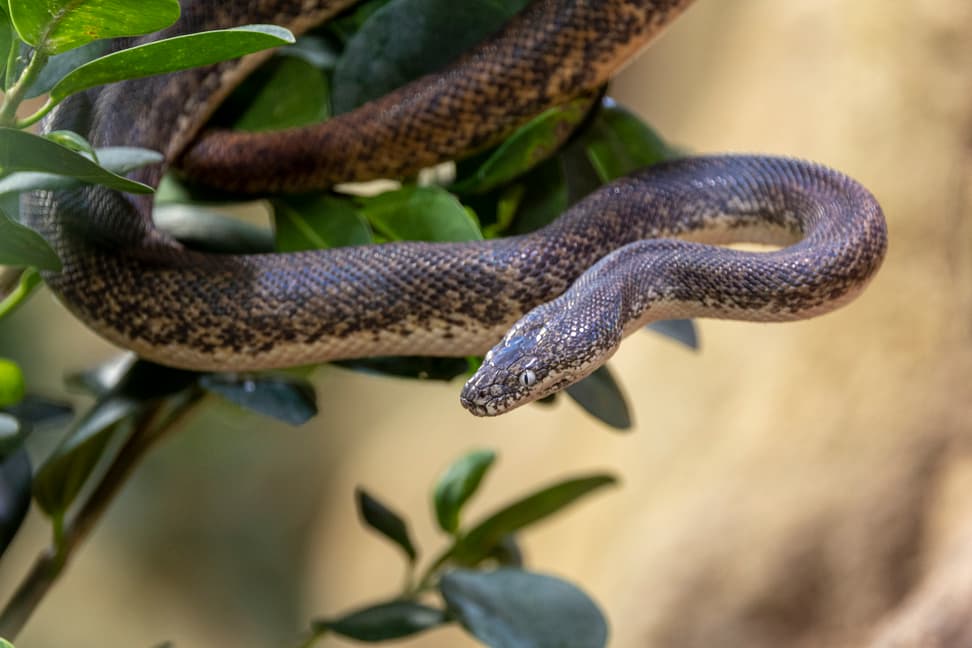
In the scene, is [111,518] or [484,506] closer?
[484,506]

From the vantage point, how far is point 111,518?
4324mm

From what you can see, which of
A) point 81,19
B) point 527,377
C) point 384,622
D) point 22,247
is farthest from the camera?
point 384,622

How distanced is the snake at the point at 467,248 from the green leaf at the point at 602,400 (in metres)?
0.13

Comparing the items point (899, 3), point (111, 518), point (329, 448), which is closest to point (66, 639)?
point (111, 518)

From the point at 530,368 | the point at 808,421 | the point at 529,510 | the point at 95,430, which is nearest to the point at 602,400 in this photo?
the point at 530,368

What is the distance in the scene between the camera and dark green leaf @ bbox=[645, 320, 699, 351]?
1619mm

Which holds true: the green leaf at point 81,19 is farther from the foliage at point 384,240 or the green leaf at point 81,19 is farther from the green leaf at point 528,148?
the green leaf at point 528,148

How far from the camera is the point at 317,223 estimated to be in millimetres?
1512

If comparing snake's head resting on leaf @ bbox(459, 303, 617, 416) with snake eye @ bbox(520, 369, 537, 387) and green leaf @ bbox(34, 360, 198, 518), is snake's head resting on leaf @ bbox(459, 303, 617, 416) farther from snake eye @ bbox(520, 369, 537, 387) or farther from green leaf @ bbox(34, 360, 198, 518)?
green leaf @ bbox(34, 360, 198, 518)

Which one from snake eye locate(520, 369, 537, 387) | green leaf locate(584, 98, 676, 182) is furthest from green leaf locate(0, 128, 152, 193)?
green leaf locate(584, 98, 676, 182)

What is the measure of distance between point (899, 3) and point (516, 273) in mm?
2451

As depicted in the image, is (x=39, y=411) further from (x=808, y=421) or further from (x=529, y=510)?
(x=808, y=421)

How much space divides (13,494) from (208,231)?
0.53 meters

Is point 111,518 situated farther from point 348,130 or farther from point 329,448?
point 348,130
